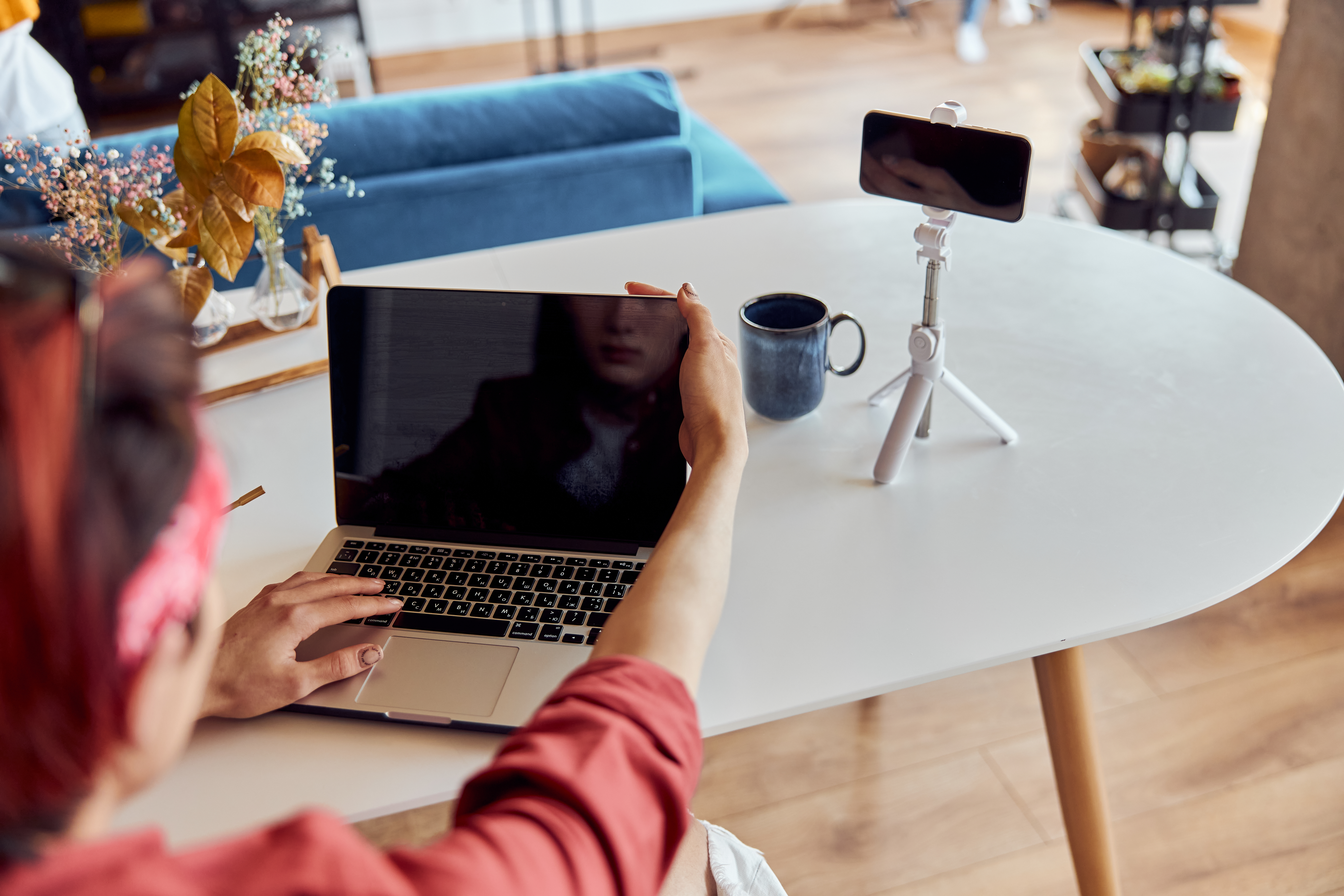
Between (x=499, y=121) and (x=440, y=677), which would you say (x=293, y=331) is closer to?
(x=440, y=677)

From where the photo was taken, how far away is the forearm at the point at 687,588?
24.0 inches

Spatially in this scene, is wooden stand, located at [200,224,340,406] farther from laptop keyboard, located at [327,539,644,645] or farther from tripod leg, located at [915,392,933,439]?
tripod leg, located at [915,392,933,439]

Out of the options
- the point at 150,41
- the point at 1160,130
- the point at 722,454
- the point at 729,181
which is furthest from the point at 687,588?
the point at 150,41

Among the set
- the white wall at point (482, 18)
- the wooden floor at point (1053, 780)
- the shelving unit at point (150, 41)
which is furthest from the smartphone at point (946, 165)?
the white wall at point (482, 18)

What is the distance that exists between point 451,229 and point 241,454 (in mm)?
958

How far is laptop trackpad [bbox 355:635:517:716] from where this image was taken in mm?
714

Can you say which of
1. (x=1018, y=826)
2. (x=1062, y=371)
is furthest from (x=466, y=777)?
(x=1018, y=826)

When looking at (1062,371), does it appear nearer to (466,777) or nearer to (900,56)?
(466,777)

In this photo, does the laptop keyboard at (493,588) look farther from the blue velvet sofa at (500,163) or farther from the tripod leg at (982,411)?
the blue velvet sofa at (500,163)

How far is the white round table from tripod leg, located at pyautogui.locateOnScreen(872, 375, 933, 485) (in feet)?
0.07

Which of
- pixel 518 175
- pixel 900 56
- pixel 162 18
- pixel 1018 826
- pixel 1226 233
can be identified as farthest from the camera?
pixel 900 56

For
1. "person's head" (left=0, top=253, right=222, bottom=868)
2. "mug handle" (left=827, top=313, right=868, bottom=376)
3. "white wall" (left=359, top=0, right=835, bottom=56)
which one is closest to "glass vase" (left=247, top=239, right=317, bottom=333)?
"mug handle" (left=827, top=313, right=868, bottom=376)

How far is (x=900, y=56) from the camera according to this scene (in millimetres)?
4672

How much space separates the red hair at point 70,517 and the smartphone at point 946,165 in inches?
24.4
